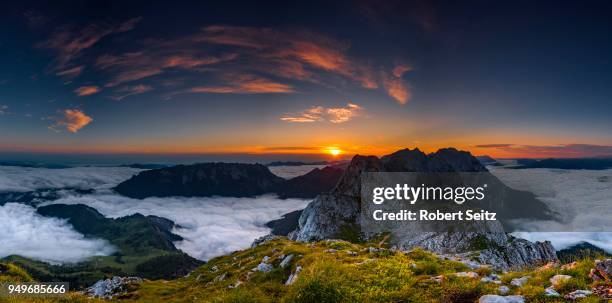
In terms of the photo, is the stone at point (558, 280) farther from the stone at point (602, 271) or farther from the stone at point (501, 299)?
the stone at point (501, 299)

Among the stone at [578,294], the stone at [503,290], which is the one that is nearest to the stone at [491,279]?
the stone at [503,290]

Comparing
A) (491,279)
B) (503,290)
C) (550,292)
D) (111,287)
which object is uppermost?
(550,292)

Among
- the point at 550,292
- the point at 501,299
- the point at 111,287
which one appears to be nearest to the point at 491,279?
the point at 550,292

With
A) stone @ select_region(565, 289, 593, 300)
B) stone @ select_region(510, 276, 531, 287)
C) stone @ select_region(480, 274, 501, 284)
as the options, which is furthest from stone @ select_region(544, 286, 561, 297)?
stone @ select_region(480, 274, 501, 284)

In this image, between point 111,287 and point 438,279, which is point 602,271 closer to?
point 438,279

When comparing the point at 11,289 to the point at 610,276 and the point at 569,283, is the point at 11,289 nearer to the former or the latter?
the point at 569,283

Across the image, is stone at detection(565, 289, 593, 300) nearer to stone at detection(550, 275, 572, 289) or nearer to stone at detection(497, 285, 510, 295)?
stone at detection(550, 275, 572, 289)

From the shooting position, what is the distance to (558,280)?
14266mm

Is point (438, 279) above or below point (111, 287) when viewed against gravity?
above

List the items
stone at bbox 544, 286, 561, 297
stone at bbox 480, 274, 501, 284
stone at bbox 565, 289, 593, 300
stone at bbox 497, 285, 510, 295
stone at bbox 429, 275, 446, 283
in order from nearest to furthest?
stone at bbox 565, 289, 593, 300
stone at bbox 544, 286, 561, 297
stone at bbox 497, 285, 510, 295
stone at bbox 480, 274, 501, 284
stone at bbox 429, 275, 446, 283

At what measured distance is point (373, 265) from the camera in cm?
2109

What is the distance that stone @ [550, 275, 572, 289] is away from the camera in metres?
13.9

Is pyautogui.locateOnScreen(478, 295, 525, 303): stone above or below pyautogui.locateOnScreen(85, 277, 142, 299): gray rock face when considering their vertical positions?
above

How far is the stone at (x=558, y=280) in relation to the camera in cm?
1395
